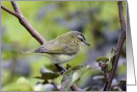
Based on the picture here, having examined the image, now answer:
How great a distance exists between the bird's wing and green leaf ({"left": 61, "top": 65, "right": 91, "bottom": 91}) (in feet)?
0.69

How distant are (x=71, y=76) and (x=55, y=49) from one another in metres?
0.26

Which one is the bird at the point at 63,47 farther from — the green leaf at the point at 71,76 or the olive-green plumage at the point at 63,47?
the green leaf at the point at 71,76

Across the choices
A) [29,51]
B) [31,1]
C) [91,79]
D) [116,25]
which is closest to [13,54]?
[29,51]

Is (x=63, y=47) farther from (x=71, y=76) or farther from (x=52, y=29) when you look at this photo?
(x=71, y=76)

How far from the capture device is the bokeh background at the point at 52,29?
163cm

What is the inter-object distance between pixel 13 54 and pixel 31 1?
243 mm

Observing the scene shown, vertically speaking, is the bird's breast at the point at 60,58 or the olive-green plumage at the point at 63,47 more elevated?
the olive-green plumage at the point at 63,47

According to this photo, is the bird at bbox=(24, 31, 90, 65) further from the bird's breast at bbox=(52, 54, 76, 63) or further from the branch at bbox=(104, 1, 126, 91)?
the branch at bbox=(104, 1, 126, 91)

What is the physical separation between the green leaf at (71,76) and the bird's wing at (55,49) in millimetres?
211

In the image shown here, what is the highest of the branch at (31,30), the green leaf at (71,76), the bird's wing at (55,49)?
the branch at (31,30)

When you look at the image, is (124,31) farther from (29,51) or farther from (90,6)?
(29,51)

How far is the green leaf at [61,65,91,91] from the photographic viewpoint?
4.30ft

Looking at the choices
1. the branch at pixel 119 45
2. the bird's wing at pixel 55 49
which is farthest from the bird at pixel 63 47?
the branch at pixel 119 45

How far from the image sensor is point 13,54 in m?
1.64
